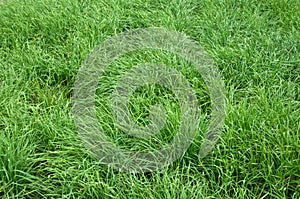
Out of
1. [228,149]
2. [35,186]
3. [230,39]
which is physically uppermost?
[230,39]

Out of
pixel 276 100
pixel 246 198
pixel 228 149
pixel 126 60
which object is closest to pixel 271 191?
pixel 246 198

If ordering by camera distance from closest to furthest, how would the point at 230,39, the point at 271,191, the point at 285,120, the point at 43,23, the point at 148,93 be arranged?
1. the point at 271,191
2. the point at 285,120
3. the point at 148,93
4. the point at 230,39
5. the point at 43,23

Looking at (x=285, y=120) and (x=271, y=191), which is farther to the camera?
(x=285, y=120)

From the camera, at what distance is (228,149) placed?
1.87 metres

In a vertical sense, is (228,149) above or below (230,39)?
below

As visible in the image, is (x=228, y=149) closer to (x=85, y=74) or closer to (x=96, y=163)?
(x=96, y=163)

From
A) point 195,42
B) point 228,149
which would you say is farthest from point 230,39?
point 228,149

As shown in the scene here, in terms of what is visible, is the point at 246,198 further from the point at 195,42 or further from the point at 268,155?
the point at 195,42

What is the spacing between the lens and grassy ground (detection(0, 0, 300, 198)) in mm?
1767

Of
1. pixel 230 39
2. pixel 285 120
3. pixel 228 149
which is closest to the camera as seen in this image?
pixel 228 149

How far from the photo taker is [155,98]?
231 centimetres

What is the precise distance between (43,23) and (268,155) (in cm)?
213

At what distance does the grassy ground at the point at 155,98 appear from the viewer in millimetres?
1767

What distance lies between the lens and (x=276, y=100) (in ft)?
7.18
